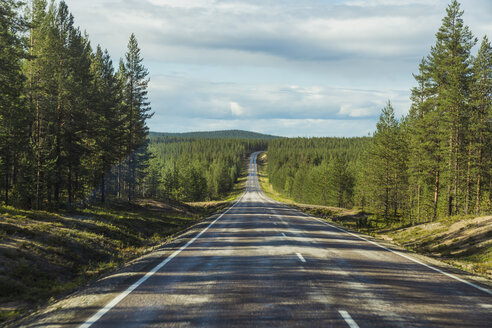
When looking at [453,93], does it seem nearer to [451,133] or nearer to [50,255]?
[451,133]

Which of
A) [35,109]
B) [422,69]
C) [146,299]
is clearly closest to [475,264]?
[146,299]

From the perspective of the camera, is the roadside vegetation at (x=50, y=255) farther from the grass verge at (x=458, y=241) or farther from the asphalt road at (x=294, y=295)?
the grass verge at (x=458, y=241)

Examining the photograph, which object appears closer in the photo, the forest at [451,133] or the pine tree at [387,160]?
the forest at [451,133]

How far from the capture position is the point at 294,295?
7.12m

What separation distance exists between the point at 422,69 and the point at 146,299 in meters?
44.3

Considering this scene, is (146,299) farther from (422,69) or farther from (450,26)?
(422,69)

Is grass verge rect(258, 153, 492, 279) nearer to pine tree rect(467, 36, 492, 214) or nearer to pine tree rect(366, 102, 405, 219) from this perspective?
pine tree rect(467, 36, 492, 214)

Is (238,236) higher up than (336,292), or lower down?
lower down

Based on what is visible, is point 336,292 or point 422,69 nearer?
point 336,292

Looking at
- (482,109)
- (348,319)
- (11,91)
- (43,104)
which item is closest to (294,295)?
(348,319)

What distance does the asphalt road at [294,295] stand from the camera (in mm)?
5734

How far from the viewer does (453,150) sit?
31000 millimetres

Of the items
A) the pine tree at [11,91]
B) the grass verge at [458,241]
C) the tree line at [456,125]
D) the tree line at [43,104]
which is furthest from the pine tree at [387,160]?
the pine tree at [11,91]

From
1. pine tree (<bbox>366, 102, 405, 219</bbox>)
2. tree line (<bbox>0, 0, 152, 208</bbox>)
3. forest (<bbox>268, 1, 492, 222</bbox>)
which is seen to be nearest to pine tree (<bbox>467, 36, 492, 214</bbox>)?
forest (<bbox>268, 1, 492, 222</bbox>)
